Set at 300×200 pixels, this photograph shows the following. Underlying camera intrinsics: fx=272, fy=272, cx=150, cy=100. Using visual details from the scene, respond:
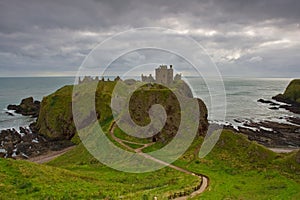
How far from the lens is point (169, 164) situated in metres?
36.0

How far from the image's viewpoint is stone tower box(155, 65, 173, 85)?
3380 inches

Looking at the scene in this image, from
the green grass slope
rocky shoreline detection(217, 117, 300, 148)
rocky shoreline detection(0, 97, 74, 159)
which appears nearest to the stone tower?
rocky shoreline detection(217, 117, 300, 148)

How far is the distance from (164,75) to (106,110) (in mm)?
26226

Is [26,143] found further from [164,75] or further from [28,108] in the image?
[28,108]

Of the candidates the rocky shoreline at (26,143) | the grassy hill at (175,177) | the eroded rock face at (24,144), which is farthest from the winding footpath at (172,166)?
the eroded rock face at (24,144)

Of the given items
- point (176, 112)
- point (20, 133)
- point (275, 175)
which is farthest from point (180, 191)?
point (20, 133)

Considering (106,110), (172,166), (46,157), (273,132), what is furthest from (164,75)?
(172,166)

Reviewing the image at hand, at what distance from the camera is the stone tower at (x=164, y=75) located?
282 ft

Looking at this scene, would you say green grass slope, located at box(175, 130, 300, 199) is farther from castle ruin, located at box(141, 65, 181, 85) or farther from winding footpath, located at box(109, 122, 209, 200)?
castle ruin, located at box(141, 65, 181, 85)

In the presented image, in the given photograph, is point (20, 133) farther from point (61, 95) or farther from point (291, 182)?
point (291, 182)

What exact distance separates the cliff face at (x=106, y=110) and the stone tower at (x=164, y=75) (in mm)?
3806

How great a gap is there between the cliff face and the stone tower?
12.5ft

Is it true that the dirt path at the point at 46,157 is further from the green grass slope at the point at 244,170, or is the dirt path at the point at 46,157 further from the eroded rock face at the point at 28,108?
the eroded rock face at the point at 28,108

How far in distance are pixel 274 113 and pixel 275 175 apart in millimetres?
87111
